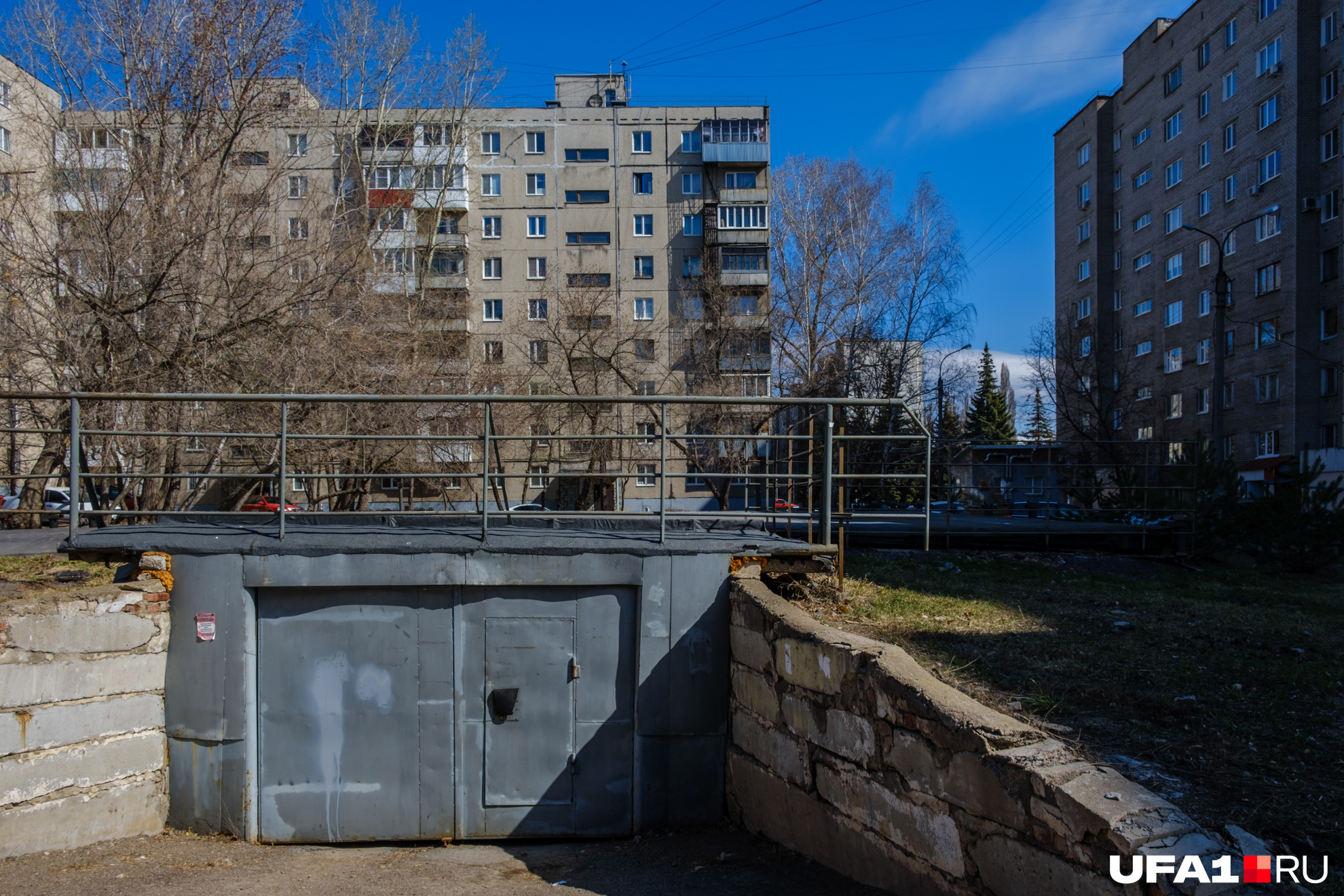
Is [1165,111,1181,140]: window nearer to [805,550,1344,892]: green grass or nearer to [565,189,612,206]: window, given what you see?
[565,189,612,206]: window

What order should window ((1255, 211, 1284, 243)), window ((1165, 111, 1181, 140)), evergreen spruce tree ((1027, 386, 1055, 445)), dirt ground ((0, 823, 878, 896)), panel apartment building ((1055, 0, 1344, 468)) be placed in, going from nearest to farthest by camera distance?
dirt ground ((0, 823, 878, 896)) < panel apartment building ((1055, 0, 1344, 468)) < window ((1255, 211, 1284, 243)) < window ((1165, 111, 1181, 140)) < evergreen spruce tree ((1027, 386, 1055, 445))

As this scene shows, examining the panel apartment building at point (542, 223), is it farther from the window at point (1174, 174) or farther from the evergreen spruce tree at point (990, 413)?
the evergreen spruce tree at point (990, 413)

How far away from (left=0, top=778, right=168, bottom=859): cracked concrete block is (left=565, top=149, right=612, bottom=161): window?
3573 centimetres

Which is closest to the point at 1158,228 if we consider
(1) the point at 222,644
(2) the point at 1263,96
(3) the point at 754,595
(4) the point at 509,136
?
(2) the point at 1263,96

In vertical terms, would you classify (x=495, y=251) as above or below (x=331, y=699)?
above

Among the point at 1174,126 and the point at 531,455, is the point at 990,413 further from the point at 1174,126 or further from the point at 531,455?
the point at 531,455

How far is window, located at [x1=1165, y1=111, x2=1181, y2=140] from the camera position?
36.8m

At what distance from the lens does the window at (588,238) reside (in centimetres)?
3809

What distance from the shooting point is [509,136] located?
37.9 meters

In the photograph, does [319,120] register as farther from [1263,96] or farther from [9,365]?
[1263,96]

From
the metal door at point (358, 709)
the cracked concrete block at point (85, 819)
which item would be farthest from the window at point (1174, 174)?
the cracked concrete block at point (85, 819)

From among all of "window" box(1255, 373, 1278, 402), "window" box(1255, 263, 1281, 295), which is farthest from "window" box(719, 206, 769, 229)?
"window" box(1255, 373, 1278, 402)

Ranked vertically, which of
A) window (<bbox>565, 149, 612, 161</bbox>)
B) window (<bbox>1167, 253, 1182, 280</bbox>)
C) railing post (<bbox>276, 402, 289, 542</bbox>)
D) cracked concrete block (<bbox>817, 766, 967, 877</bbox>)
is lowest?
cracked concrete block (<bbox>817, 766, 967, 877</bbox>)

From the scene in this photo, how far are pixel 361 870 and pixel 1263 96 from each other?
39.5 meters
